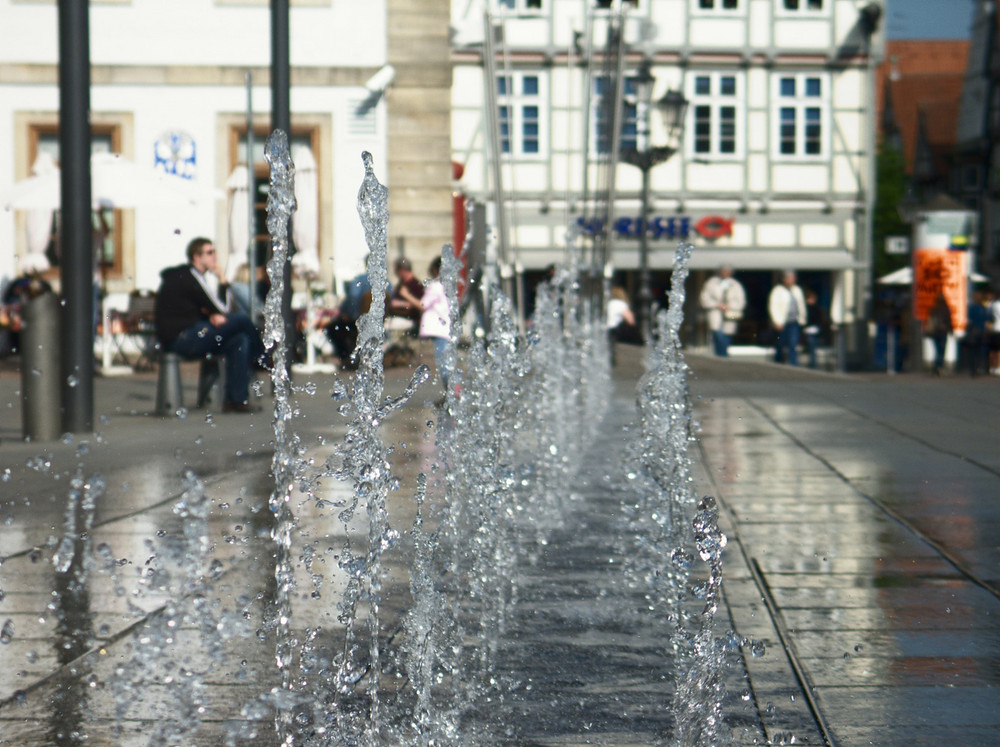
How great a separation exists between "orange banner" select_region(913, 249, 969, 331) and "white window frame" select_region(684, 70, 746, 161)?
1201 centimetres

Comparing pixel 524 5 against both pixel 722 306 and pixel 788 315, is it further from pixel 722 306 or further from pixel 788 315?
pixel 788 315

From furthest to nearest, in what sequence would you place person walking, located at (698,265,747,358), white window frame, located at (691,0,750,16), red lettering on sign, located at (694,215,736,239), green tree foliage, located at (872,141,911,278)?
green tree foliage, located at (872,141,911,278) < white window frame, located at (691,0,750,16) < red lettering on sign, located at (694,215,736,239) < person walking, located at (698,265,747,358)

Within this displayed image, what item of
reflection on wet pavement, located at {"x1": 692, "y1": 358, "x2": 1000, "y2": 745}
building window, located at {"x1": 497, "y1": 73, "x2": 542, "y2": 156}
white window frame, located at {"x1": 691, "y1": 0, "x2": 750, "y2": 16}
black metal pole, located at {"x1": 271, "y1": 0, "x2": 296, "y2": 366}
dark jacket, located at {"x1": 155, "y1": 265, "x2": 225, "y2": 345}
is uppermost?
white window frame, located at {"x1": 691, "y1": 0, "x2": 750, "y2": 16}

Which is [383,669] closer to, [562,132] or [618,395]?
[618,395]

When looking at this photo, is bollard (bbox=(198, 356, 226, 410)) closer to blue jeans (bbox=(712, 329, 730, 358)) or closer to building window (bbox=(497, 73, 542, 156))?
blue jeans (bbox=(712, 329, 730, 358))

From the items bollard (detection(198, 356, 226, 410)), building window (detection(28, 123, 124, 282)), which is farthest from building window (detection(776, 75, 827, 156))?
bollard (detection(198, 356, 226, 410))

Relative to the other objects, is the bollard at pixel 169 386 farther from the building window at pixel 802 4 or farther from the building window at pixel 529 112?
the building window at pixel 802 4

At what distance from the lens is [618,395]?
1559cm

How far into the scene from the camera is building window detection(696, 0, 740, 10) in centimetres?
3453

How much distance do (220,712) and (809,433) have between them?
829cm

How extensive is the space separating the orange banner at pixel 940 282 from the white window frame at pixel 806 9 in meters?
12.9

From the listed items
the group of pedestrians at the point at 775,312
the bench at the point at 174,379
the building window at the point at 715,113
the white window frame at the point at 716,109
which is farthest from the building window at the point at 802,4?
the bench at the point at 174,379

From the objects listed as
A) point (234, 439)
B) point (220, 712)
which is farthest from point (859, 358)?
point (220, 712)

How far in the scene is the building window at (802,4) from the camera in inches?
1361
